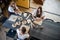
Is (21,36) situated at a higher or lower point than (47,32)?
lower

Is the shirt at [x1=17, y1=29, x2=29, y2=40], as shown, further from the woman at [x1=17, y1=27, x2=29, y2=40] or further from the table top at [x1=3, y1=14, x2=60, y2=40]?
the table top at [x1=3, y1=14, x2=60, y2=40]

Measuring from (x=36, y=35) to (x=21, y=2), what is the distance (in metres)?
2.69

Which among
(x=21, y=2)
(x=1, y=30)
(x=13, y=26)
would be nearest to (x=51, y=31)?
(x=13, y=26)

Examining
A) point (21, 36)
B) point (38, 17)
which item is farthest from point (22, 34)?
point (38, 17)

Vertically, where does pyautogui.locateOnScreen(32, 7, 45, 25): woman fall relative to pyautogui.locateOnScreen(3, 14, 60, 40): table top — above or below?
above

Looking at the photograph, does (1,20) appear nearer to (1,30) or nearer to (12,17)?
(1,30)

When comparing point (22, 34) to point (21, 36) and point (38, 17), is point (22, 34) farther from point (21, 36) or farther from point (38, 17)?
point (38, 17)

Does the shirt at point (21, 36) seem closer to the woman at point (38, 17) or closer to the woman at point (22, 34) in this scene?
the woman at point (22, 34)

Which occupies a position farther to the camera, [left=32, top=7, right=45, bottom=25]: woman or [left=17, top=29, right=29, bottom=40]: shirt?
[left=32, top=7, right=45, bottom=25]: woman

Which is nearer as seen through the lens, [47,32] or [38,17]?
[47,32]

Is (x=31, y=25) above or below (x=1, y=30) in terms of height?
above

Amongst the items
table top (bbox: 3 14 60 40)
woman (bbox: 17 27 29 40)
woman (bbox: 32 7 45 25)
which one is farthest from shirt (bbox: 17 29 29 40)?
woman (bbox: 32 7 45 25)

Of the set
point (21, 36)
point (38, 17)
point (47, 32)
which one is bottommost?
point (21, 36)

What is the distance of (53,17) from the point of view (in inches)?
240
